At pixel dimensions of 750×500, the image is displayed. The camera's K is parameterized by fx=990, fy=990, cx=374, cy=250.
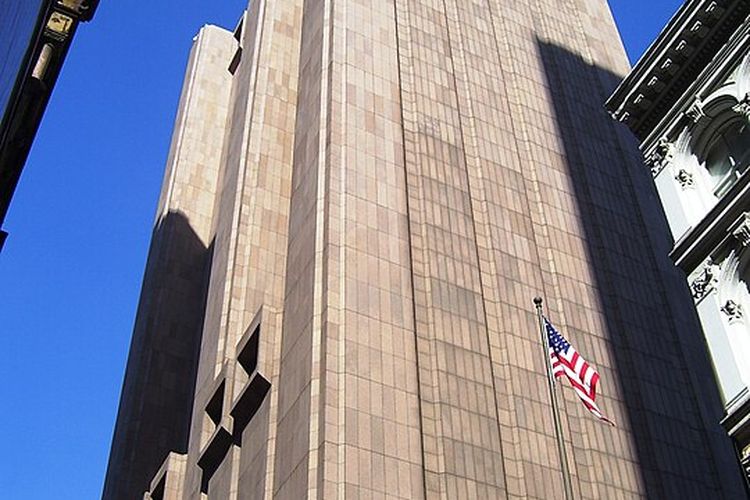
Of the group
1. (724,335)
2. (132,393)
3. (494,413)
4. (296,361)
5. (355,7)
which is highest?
(724,335)

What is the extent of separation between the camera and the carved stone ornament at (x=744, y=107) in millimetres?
27500

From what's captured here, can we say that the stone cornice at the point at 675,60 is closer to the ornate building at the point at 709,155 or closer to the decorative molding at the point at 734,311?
the ornate building at the point at 709,155

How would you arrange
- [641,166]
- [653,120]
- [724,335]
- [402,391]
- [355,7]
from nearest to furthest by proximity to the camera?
[724,335]
[653,120]
[402,391]
[355,7]
[641,166]

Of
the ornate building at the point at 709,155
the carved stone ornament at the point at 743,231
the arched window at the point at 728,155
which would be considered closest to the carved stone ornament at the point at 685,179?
the ornate building at the point at 709,155

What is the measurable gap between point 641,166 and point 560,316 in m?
17.5

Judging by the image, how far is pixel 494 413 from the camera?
1521 inches

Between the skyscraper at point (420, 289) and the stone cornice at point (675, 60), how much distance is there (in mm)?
12238

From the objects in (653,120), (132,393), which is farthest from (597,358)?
(132,393)

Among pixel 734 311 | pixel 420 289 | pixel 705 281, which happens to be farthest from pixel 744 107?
pixel 420 289

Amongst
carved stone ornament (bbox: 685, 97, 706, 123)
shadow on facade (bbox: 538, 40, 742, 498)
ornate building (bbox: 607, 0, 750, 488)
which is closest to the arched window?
ornate building (bbox: 607, 0, 750, 488)

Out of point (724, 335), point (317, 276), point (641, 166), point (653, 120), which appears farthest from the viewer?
point (641, 166)

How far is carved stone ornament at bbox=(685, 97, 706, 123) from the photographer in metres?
29.8

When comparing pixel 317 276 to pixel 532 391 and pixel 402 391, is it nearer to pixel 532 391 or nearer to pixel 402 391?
pixel 402 391

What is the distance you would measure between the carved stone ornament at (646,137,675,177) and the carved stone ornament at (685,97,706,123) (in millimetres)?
1279
